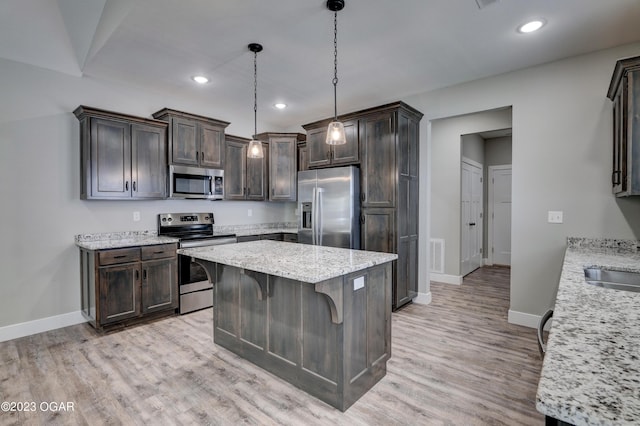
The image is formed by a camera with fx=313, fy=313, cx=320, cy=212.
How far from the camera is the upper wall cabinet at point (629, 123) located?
2256 mm

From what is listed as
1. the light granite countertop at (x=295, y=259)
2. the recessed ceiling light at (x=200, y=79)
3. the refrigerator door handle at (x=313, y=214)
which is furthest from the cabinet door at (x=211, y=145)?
the light granite countertop at (x=295, y=259)

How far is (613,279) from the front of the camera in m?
2.05

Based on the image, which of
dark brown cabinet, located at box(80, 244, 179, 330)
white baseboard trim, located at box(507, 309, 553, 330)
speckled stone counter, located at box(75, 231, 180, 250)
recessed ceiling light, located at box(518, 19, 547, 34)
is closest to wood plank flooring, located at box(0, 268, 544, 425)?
white baseboard trim, located at box(507, 309, 553, 330)

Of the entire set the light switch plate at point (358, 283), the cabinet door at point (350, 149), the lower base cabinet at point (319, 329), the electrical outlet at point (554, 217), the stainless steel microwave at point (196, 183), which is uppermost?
the cabinet door at point (350, 149)

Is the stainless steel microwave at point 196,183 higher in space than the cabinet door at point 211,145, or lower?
lower

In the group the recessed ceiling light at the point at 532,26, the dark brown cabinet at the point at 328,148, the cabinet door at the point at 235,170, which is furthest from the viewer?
the cabinet door at the point at 235,170

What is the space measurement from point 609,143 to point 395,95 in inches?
94.8

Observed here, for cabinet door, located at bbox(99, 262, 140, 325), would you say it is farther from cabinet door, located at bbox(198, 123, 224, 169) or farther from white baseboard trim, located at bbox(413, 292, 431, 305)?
white baseboard trim, located at bbox(413, 292, 431, 305)

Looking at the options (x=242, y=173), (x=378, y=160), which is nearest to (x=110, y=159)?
(x=242, y=173)

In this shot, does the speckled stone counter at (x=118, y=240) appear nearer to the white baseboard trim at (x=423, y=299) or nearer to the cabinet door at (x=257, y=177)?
the cabinet door at (x=257, y=177)

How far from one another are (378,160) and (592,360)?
10.9ft

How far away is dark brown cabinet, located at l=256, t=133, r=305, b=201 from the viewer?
520 cm

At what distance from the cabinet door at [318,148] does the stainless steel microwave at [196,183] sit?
1.35 metres

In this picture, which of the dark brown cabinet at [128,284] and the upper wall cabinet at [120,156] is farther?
the upper wall cabinet at [120,156]
